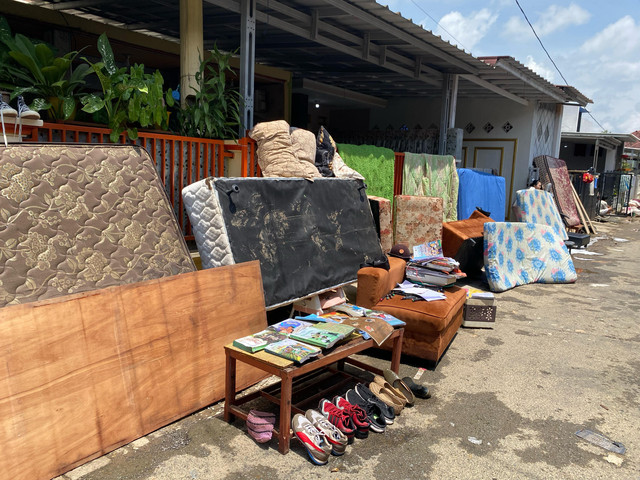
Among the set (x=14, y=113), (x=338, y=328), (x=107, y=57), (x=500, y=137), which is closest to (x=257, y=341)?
(x=338, y=328)

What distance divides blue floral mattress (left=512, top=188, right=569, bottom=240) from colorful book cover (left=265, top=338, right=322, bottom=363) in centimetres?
783

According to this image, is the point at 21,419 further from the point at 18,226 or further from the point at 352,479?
the point at 352,479

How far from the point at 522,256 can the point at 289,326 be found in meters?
5.13

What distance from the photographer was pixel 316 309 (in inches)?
184

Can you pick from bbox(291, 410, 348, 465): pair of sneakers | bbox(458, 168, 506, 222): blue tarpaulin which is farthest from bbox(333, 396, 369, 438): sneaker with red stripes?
bbox(458, 168, 506, 222): blue tarpaulin

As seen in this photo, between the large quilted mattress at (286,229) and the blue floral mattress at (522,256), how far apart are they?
215cm

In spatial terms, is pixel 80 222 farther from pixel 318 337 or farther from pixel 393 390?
pixel 393 390

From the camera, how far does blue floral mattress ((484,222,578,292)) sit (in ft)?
22.7

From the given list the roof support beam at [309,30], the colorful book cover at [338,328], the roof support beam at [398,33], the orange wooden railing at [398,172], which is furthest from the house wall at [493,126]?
the colorful book cover at [338,328]

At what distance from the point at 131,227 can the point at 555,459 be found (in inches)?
120

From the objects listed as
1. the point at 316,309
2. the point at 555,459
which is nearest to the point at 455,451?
the point at 555,459

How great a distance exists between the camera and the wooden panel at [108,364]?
2.33m

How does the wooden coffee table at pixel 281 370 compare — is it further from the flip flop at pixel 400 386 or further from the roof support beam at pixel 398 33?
the roof support beam at pixel 398 33

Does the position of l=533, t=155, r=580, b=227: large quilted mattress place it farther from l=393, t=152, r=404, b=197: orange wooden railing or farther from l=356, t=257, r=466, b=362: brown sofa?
l=356, t=257, r=466, b=362: brown sofa
